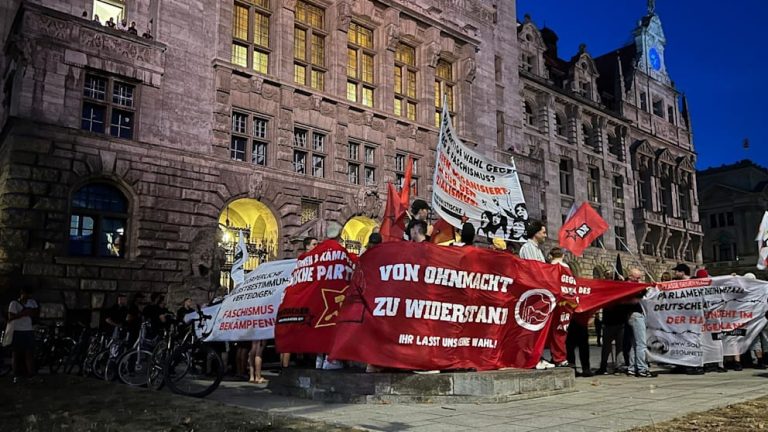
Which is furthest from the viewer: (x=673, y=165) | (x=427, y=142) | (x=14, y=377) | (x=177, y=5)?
(x=673, y=165)

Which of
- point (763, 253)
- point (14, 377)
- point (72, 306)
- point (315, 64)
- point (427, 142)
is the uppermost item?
point (315, 64)

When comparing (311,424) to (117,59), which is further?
(117,59)

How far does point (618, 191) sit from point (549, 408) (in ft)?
131

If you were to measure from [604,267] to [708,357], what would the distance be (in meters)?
28.1

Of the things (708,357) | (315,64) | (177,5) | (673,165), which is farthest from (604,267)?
(177,5)

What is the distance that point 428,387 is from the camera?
7.83 meters

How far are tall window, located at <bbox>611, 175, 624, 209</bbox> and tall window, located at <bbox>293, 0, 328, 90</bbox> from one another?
26.8 m

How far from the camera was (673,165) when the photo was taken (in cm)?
4859

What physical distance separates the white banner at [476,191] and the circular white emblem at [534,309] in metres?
2.66

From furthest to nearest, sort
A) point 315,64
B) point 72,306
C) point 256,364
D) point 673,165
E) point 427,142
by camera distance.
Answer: point 673,165, point 427,142, point 315,64, point 72,306, point 256,364

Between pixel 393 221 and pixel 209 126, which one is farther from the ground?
pixel 209 126

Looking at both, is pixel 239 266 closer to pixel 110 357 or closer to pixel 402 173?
pixel 110 357

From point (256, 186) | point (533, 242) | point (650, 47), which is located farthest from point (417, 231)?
point (650, 47)

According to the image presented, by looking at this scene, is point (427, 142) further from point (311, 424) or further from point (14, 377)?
point (311, 424)
